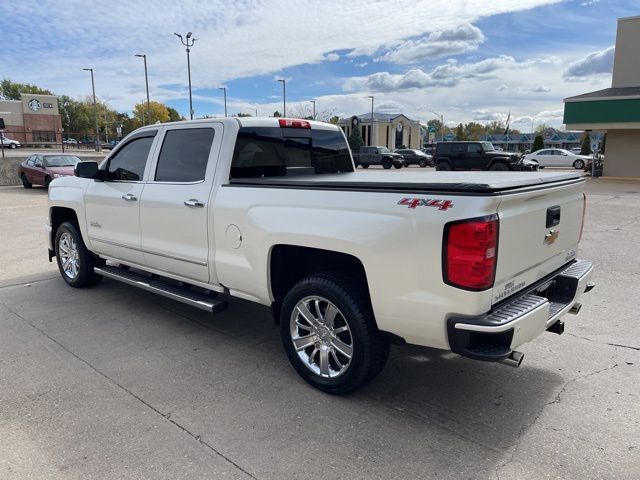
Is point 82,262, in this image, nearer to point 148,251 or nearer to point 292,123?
A: point 148,251

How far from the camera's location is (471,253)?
276 cm

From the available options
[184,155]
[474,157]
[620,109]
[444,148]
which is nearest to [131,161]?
[184,155]

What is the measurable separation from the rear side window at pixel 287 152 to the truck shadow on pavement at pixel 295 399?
159cm

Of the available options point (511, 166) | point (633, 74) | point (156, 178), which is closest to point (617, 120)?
point (633, 74)

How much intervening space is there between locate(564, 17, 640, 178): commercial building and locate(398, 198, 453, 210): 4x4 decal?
2398 cm

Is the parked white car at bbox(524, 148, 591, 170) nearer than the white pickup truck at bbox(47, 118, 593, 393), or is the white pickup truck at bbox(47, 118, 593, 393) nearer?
the white pickup truck at bbox(47, 118, 593, 393)

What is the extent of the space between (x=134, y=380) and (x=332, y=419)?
1601 mm

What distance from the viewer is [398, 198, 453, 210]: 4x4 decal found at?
281 centimetres

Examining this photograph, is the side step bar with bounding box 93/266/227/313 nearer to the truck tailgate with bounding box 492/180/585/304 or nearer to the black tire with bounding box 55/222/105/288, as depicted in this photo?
the black tire with bounding box 55/222/105/288

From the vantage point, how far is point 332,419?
3295 mm

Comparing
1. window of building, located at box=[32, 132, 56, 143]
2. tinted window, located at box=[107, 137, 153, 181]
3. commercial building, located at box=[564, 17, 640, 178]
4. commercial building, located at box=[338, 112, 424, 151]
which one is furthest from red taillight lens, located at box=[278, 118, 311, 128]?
commercial building, located at box=[338, 112, 424, 151]

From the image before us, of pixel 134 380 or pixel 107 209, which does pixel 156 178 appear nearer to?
pixel 107 209

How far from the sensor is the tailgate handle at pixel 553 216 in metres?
3.37

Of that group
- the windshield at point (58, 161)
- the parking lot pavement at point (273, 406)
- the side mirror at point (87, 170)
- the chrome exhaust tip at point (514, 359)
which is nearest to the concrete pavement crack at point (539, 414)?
the parking lot pavement at point (273, 406)
